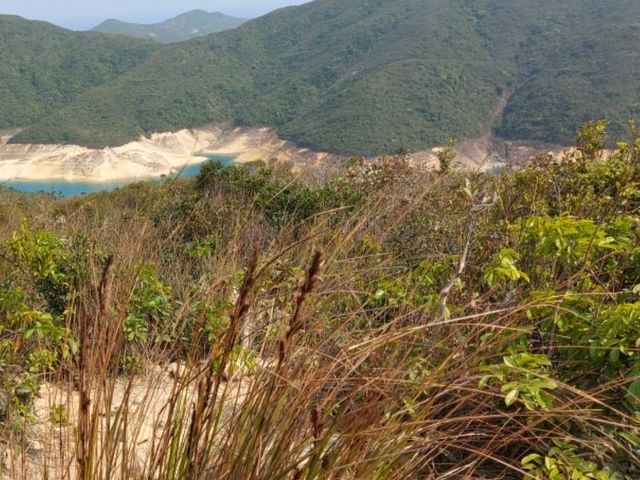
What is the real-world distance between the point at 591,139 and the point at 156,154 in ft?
157

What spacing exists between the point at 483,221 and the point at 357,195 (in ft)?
11.8

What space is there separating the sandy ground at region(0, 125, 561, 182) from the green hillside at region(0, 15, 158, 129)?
1084cm

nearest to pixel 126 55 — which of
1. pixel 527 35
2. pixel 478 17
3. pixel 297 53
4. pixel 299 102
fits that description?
pixel 297 53

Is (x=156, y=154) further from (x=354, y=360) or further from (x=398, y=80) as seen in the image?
(x=354, y=360)

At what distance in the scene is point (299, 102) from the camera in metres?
63.8

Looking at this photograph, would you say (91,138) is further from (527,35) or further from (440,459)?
(440,459)

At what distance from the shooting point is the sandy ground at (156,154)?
131 ft

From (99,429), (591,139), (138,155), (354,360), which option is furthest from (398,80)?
(354,360)

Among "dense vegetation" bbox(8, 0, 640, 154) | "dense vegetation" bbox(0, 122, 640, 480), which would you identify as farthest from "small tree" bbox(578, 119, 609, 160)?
"dense vegetation" bbox(8, 0, 640, 154)

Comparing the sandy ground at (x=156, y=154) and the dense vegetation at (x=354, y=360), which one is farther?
the sandy ground at (x=156, y=154)

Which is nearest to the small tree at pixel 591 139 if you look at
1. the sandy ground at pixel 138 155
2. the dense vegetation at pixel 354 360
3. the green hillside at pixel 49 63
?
the dense vegetation at pixel 354 360

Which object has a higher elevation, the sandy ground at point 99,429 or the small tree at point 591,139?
the small tree at point 591,139

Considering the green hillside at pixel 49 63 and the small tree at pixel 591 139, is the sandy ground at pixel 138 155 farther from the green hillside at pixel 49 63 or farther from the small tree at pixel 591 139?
the small tree at pixel 591 139

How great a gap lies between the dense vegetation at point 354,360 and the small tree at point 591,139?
1.66 m
